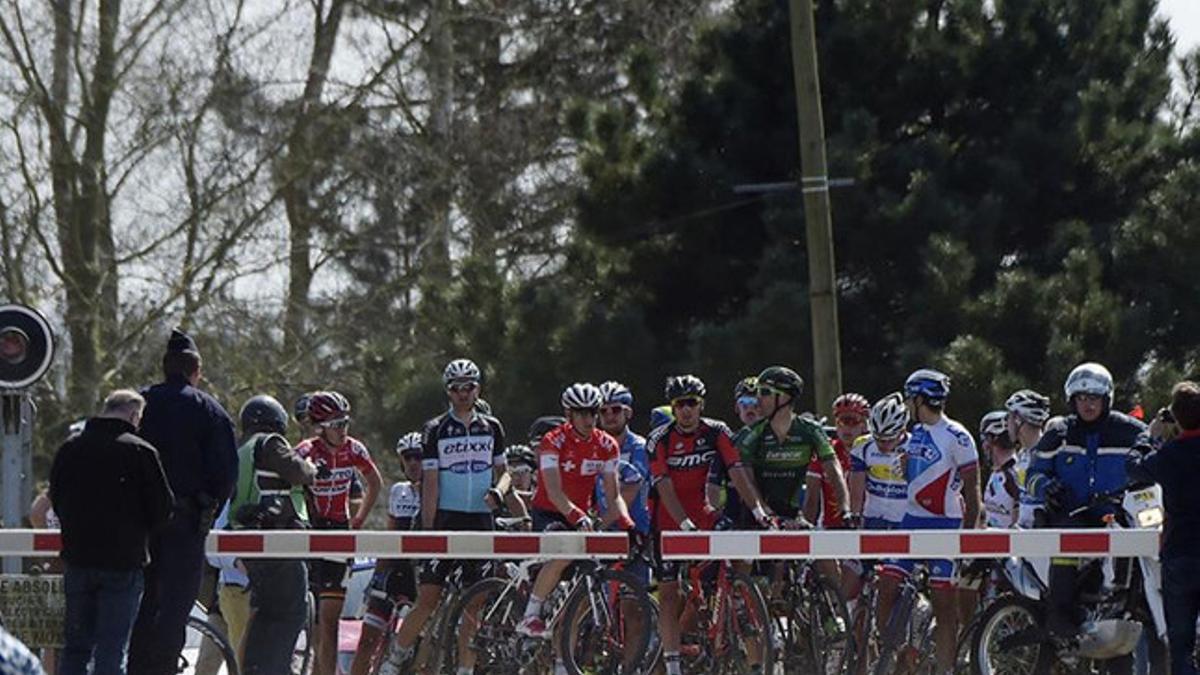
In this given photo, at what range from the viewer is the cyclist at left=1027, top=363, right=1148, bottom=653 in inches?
553

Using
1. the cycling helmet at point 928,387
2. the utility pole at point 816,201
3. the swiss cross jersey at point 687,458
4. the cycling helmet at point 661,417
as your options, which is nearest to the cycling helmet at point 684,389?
the swiss cross jersey at point 687,458

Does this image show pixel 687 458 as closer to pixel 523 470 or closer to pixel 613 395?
pixel 613 395

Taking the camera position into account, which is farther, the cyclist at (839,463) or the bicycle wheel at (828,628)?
the cyclist at (839,463)

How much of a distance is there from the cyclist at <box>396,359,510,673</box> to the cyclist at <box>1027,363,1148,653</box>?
10.8ft

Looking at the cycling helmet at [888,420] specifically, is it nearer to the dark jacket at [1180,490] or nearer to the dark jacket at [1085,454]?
the dark jacket at [1085,454]

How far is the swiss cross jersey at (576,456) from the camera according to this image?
15445 millimetres

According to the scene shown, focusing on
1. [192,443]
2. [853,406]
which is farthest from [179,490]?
[853,406]

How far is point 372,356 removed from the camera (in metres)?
32.8

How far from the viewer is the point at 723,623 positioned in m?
15.4

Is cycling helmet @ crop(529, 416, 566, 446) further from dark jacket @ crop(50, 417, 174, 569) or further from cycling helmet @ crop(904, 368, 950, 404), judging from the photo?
dark jacket @ crop(50, 417, 174, 569)

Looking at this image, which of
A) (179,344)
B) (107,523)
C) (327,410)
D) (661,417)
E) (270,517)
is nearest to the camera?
(107,523)

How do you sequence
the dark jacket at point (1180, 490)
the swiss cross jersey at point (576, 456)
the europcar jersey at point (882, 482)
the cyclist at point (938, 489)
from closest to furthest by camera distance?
1. the dark jacket at point (1180, 490)
2. the cyclist at point (938, 489)
3. the swiss cross jersey at point (576, 456)
4. the europcar jersey at point (882, 482)

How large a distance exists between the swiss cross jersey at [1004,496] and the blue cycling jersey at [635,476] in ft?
7.66

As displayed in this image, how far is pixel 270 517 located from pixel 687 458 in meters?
2.49
